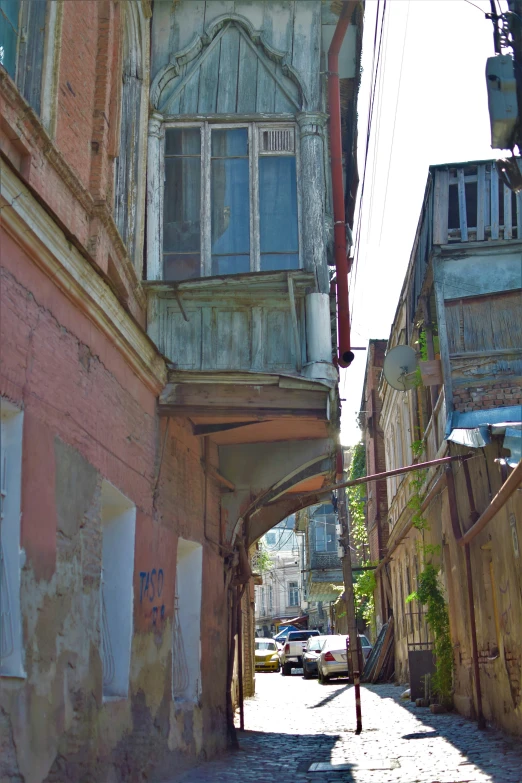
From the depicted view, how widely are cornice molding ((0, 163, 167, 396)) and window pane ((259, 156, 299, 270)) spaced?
88.7 inches

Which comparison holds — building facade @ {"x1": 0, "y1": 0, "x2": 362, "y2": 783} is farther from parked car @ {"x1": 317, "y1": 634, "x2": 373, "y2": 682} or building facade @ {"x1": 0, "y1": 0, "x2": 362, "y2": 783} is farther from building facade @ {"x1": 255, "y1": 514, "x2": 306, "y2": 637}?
building facade @ {"x1": 255, "y1": 514, "x2": 306, "y2": 637}

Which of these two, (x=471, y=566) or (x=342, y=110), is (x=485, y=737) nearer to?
(x=471, y=566)

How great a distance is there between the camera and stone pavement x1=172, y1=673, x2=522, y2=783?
26.6 feet

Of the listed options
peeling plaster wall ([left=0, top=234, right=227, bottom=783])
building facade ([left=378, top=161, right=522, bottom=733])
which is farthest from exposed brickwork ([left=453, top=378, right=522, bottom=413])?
peeling plaster wall ([left=0, top=234, right=227, bottom=783])

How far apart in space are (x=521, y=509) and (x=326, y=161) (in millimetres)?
4685

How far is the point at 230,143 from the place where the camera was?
10.1 m

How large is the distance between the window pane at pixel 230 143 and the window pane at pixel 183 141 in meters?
0.19

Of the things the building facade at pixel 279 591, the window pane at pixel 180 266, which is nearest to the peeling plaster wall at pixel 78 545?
the window pane at pixel 180 266

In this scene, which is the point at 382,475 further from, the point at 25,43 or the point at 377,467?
the point at 377,467

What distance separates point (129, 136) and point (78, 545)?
16.9 feet

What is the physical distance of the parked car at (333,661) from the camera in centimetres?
2573

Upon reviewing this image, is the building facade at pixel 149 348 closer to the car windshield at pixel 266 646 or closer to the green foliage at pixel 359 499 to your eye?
the green foliage at pixel 359 499

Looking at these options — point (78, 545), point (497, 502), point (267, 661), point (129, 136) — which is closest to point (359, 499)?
point (267, 661)

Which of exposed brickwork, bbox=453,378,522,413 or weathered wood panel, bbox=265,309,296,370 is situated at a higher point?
exposed brickwork, bbox=453,378,522,413
